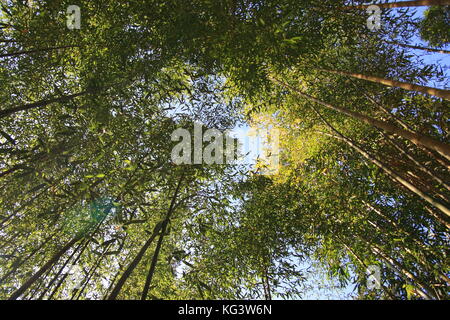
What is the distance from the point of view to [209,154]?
4.07 meters

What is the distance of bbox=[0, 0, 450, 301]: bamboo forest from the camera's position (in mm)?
2957

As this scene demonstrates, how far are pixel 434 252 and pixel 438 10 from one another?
6761mm

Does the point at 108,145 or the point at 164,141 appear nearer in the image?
the point at 108,145

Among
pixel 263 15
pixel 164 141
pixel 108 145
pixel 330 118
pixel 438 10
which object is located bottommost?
pixel 108 145

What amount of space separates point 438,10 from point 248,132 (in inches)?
232

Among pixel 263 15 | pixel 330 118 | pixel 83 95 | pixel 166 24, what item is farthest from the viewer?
pixel 330 118

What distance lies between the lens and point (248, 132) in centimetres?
680

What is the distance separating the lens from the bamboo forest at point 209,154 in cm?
296

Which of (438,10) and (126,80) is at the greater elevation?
(438,10)

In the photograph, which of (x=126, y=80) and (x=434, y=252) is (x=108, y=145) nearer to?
(x=126, y=80)
